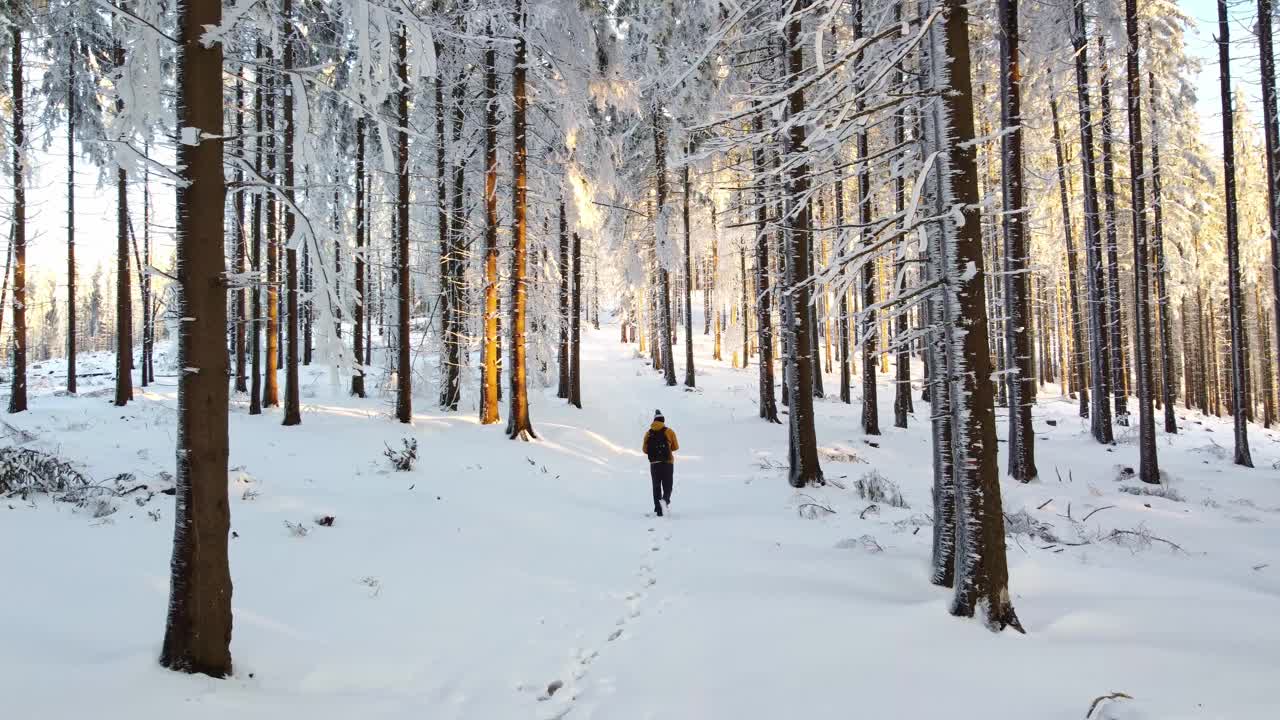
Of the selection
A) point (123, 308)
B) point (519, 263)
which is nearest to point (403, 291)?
point (519, 263)

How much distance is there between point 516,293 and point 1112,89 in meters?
17.1

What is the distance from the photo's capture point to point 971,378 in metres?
4.66

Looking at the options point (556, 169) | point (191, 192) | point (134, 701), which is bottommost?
point (134, 701)

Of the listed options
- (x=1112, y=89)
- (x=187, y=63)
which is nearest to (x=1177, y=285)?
(x=1112, y=89)

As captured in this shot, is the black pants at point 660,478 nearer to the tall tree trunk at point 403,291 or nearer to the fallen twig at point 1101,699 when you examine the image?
the fallen twig at point 1101,699

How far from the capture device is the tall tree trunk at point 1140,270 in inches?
509

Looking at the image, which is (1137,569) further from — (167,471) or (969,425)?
(167,471)

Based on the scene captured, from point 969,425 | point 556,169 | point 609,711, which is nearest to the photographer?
point 609,711

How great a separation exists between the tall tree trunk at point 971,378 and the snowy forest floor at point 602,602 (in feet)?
1.23

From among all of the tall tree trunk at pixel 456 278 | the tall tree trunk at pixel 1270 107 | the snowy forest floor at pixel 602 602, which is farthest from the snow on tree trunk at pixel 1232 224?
the tall tree trunk at pixel 456 278

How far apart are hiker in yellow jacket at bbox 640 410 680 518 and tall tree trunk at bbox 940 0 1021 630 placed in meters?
4.98

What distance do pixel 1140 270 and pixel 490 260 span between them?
1613cm

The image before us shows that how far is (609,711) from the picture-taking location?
3.85 meters

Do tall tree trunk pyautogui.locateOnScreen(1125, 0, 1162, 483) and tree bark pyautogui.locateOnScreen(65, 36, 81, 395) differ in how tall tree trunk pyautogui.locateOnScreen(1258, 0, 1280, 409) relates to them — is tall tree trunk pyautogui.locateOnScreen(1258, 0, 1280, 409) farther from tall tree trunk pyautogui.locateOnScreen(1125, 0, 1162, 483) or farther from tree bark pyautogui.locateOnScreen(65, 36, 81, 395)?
tree bark pyautogui.locateOnScreen(65, 36, 81, 395)
